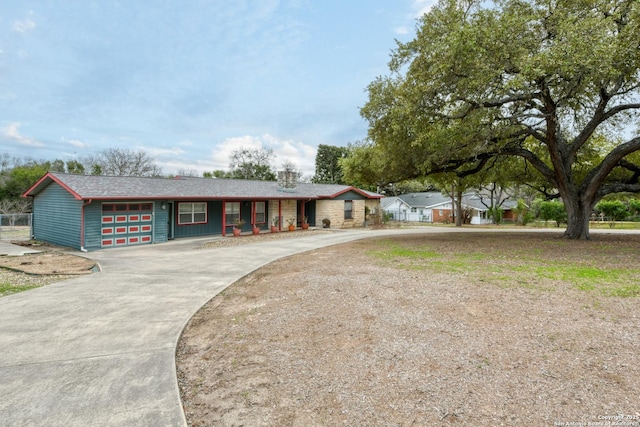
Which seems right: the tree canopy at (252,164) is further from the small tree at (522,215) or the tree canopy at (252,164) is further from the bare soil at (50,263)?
the bare soil at (50,263)

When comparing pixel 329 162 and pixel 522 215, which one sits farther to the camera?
pixel 329 162

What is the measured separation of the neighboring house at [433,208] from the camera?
4216 centimetres

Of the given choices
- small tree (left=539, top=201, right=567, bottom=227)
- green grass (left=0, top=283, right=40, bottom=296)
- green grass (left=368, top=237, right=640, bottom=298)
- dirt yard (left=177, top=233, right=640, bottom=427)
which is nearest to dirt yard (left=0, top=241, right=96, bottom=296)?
green grass (left=0, top=283, right=40, bottom=296)

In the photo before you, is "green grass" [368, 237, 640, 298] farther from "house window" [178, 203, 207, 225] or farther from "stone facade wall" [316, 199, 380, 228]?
"stone facade wall" [316, 199, 380, 228]

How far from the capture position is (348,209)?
25906mm

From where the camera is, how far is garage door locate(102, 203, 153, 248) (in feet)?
45.4

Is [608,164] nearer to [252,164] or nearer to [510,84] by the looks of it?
[510,84]

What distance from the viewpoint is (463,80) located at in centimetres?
1075

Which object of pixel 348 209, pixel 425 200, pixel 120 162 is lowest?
pixel 348 209

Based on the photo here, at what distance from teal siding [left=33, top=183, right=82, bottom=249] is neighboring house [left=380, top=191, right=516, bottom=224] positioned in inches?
1281

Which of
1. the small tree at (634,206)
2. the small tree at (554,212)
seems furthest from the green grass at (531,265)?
the small tree at (634,206)

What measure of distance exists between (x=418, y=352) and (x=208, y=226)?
16.3 meters

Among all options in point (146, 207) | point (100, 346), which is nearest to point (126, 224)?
point (146, 207)

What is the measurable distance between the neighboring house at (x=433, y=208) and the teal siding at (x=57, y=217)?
3252 cm
